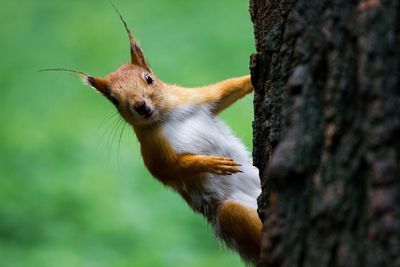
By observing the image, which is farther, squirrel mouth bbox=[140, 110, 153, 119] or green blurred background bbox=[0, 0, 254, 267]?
green blurred background bbox=[0, 0, 254, 267]

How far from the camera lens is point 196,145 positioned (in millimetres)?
3562

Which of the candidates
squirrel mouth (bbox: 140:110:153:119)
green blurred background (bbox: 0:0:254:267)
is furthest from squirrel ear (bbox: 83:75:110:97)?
green blurred background (bbox: 0:0:254:267)

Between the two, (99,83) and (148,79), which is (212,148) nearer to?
(148,79)

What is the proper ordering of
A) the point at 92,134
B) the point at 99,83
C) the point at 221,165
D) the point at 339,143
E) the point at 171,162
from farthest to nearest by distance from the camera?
1. the point at 92,134
2. the point at 99,83
3. the point at 171,162
4. the point at 221,165
5. the point at 339,143

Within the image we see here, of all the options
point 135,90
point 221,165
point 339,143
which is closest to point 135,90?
point 135,90

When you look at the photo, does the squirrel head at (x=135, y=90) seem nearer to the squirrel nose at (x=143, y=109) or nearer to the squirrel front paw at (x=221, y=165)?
the squirrel nose at (x=143, y=109)

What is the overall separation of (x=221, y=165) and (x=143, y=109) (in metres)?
0.58

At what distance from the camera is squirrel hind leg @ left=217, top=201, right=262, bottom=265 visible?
3.20 meters

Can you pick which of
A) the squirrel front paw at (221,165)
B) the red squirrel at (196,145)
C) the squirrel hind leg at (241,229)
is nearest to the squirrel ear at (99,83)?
the red squirrel at (196,145)

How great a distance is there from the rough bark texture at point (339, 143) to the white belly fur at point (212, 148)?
154cm

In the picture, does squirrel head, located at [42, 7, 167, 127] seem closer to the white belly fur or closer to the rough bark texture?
the white belly fur

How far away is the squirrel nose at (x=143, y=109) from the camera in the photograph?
3.58 m

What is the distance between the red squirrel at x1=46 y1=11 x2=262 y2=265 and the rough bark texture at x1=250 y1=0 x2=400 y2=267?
1408 mm

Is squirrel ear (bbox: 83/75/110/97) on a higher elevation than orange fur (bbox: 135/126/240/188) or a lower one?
higher
